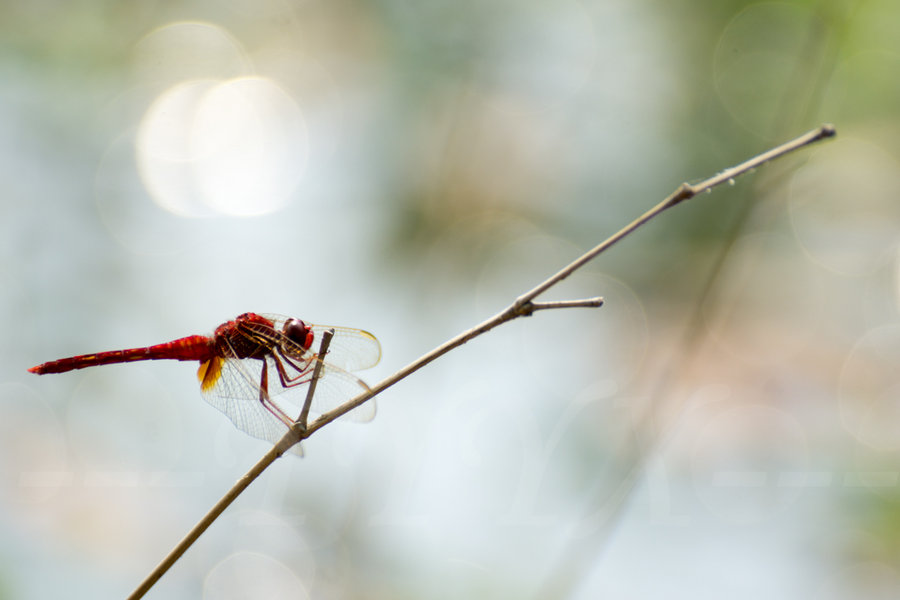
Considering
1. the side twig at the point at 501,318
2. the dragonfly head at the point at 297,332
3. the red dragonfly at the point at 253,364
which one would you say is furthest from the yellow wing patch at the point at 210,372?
the side twig at the point at 501,318

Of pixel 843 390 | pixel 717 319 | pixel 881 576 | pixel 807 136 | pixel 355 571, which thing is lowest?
pixel 355 571

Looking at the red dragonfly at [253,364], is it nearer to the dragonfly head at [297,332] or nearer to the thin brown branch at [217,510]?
the dragonfly head at [297,332]

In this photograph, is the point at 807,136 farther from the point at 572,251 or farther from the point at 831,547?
the point at 831,547

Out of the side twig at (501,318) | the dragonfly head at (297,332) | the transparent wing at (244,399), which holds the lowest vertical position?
the transparent wing at (244,399)

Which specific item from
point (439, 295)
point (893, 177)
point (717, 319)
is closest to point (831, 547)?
point (717, 319)

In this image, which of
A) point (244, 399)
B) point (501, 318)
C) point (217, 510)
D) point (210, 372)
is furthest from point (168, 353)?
point (501, 318)

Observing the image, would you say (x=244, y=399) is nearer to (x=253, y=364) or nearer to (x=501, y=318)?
(x=253, y=364)

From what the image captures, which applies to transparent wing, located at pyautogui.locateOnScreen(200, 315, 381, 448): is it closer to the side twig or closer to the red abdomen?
the red abdomen

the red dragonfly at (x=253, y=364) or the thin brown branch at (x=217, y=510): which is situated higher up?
the thin brown branch at (x=217, y=510)
